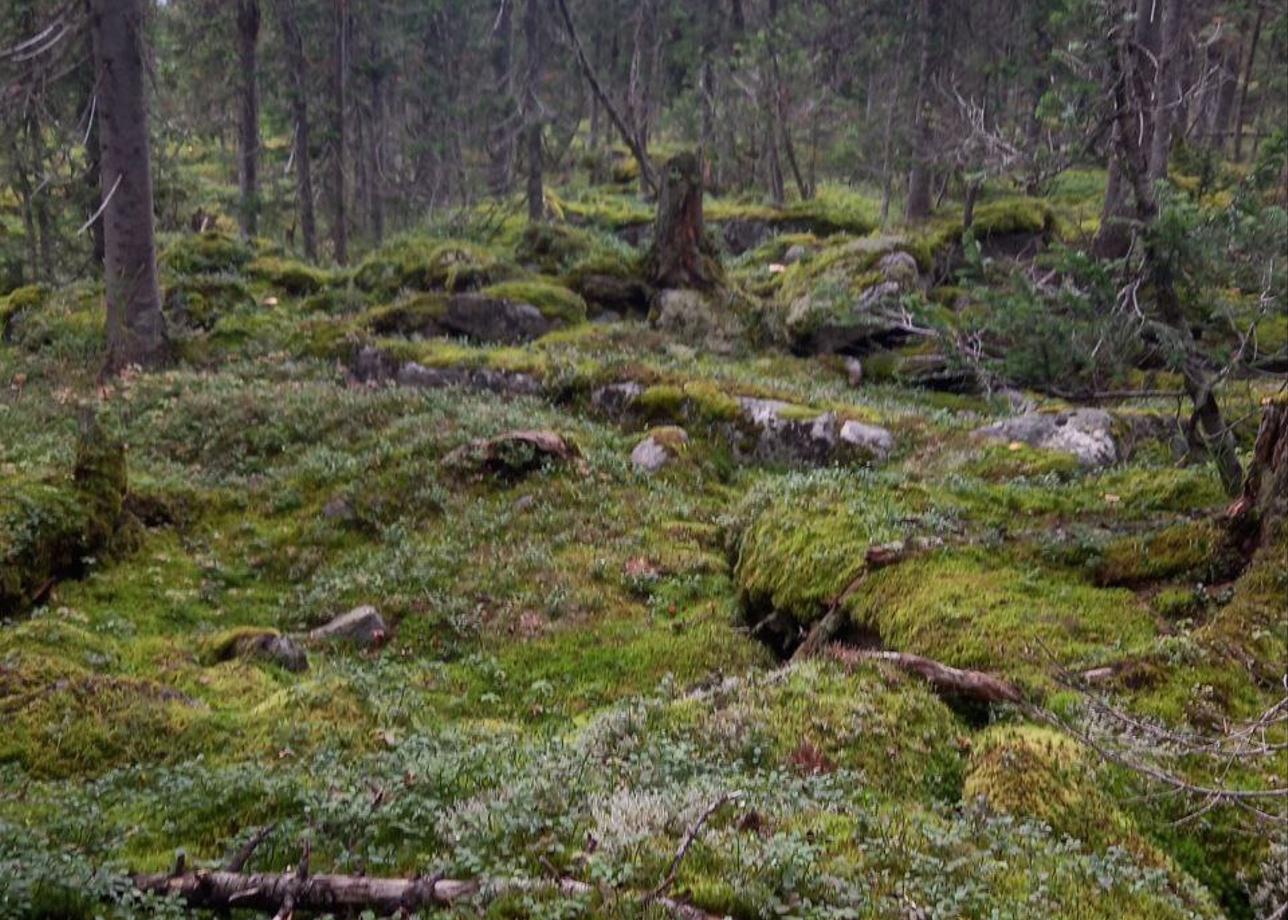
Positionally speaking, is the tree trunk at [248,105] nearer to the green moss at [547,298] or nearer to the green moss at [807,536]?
the green moss at [547,298]

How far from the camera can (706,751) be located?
5207 millimetres

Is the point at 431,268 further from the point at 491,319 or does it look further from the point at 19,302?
the point at 19,302

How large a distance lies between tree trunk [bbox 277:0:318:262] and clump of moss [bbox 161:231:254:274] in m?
3.74

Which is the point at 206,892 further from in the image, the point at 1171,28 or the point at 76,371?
the point at 1171,28

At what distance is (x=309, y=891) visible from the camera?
3846 mm

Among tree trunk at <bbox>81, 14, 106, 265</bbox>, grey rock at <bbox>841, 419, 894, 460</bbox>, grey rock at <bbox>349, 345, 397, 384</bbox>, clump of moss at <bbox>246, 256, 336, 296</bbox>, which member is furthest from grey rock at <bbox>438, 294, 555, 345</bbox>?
grey rock at <bbox>841, 419, 894, 460</bbox>

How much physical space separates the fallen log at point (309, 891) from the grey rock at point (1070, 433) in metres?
8.22

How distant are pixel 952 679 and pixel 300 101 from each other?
79.4 ft

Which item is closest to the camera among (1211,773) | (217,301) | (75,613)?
(1211,773)

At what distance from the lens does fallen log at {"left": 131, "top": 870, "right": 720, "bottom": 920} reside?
12.2 feet

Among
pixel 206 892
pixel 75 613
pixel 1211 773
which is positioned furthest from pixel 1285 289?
pixel 75 613

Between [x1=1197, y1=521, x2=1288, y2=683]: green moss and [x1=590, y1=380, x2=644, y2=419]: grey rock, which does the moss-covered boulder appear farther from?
[x1=1197, y1=521, x2=1288, y2=683]: green moss

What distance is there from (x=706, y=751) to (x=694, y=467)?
678 centimetres

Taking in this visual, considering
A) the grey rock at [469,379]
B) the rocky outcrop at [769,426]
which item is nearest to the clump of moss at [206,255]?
the grey rock at [469,379]
